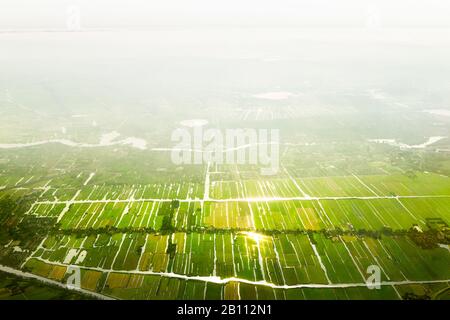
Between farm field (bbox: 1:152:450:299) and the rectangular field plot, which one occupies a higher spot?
the rectangular field plot

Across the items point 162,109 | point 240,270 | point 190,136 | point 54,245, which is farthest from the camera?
point 162,109

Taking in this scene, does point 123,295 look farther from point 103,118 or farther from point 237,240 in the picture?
point 103,118

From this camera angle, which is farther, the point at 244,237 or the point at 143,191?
the point at 143,191

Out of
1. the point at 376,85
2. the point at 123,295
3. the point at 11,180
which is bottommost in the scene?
the point at 123,295

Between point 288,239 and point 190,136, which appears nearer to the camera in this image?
point 288,239

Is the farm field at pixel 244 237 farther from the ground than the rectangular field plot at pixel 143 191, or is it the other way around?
the rectangular field plot at pixel 143 191

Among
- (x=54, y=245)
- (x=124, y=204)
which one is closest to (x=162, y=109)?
(x=124, y=204)

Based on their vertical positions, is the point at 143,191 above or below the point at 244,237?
above

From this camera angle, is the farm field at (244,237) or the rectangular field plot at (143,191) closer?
the farm field at (244,237)

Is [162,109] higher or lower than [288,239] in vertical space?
higher

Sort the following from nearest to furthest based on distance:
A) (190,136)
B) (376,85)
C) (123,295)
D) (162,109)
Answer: (123,295) < (190,136) < (162,109) < (376,85)

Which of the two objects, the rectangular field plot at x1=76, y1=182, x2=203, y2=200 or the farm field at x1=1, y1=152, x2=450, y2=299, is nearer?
the farm field at x1=1, y1=152, x2=450, y2=299
